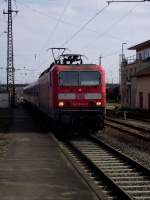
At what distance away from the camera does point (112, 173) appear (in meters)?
12.4

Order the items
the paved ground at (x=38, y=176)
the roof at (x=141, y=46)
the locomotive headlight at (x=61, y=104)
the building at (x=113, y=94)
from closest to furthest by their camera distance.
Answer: the paved ground at (x=38, y=176) → the locomotive headlight at (x=61, y=104) → the roof at (x=141, y=46) → the building at (x=113, y=94)

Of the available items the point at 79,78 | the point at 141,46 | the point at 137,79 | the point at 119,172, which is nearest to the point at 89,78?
the point at 79,78

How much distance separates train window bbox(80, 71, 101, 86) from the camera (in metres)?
22.3

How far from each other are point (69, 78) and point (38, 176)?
11.1 metres

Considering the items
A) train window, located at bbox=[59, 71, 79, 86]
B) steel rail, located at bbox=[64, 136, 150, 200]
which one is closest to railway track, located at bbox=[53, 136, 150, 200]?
steel rail, located at bbox=[64, 136, 150, 200]

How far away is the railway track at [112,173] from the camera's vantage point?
391 inches

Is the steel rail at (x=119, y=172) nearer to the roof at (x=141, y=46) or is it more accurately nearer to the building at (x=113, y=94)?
the roof at (x=141, y=46)

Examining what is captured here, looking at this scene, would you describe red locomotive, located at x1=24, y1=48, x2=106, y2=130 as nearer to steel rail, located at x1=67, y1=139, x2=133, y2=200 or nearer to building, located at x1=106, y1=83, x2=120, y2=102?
steel rail, located at x1=67, y1=139, x2=133, y2=200

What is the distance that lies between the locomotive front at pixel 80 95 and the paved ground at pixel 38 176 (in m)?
4.33

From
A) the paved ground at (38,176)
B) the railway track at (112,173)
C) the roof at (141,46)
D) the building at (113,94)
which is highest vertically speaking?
the roof at (141,46)

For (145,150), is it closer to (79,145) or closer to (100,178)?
(79,145)

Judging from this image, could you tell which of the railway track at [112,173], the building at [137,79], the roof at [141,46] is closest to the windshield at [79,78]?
the railway track at [112,173]

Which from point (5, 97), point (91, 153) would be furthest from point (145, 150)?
point (5, 97)

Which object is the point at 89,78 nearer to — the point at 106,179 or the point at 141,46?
the point at 106,179
